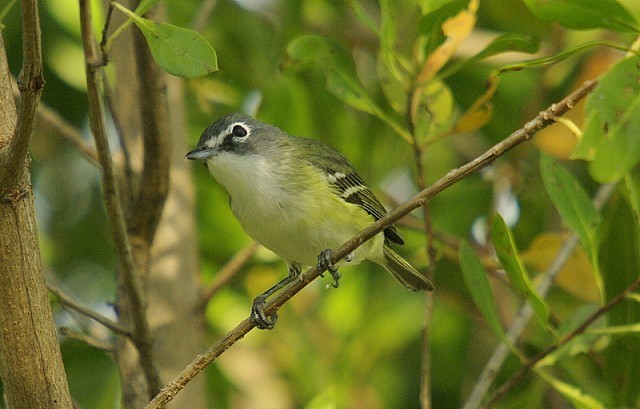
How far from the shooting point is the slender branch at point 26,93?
5.93ft

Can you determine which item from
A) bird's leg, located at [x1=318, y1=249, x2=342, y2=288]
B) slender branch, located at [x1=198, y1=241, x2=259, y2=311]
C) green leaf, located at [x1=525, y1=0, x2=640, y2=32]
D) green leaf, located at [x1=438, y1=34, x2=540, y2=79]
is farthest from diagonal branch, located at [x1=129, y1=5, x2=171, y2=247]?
→ green leaf, located at [x1=525, y1=0, x2=640, y2=32]

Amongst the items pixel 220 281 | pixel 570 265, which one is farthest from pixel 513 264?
pixel 220 281

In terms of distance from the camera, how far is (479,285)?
2922mm

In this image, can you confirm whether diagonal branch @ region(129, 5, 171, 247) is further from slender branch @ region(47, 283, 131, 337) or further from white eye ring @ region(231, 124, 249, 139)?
white eye ring @ region(231, 124, 249, 139)

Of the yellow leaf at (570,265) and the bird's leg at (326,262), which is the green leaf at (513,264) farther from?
the yellow leaf at (570,265)

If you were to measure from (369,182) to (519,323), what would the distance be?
1139 millimetres

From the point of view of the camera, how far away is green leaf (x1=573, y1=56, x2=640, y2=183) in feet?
7.21

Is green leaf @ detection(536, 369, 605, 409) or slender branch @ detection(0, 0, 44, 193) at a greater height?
slender branch @ detection(0, 0, 44, 193)

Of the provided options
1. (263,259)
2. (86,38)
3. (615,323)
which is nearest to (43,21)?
(263,259)

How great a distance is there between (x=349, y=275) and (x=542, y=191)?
0.93m

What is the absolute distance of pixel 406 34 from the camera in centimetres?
440

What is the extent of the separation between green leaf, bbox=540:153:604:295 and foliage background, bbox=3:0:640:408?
988 millimetres

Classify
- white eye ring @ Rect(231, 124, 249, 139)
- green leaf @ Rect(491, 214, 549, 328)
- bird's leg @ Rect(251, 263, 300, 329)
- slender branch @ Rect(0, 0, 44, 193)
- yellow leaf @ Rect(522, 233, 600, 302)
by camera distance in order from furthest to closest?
1. white eye ring @ Rect(231, 124, 249, 139)
2. yellow leaf @ Rect(522, 233, 600, 302)
3. bird's leg @ Rect(251, 263, 300, 329)
4. green leaf @ Rect(491, 214, 549, 328)
5. slender branch @ Rect(0, 0, 44, 193)

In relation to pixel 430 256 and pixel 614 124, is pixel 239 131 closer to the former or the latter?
pixel 430 256
